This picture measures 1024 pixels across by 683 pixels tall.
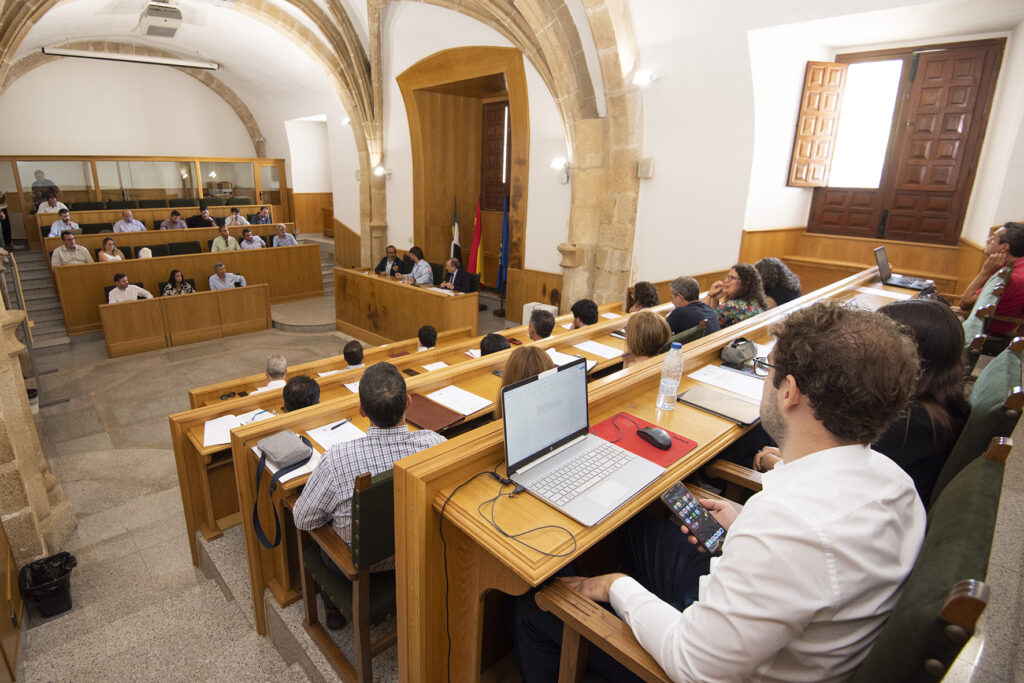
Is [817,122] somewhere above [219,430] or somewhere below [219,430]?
above

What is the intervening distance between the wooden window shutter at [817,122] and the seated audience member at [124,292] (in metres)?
8.51

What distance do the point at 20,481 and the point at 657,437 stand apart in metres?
3.31

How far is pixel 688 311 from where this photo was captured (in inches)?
146

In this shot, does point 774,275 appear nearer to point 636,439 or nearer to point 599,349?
point 599,349

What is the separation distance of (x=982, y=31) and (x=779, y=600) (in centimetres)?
739

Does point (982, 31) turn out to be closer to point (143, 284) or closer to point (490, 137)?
point (490, 137)

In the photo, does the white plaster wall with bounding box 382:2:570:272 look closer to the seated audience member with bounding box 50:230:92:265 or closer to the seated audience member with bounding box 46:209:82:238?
the seated audience member with bounding box 50:230:92:265

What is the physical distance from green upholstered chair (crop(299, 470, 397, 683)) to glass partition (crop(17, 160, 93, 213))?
12628 millimetres

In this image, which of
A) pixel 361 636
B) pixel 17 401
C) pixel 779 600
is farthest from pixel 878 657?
pixel 17 401

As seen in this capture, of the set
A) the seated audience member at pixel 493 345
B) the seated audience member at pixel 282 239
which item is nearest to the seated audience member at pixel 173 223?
the seated audience member at pixel 282 239

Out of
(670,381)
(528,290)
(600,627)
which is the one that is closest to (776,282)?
(670,381)

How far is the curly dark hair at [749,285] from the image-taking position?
13.3 feet

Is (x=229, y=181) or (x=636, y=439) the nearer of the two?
(x=636, y=439)

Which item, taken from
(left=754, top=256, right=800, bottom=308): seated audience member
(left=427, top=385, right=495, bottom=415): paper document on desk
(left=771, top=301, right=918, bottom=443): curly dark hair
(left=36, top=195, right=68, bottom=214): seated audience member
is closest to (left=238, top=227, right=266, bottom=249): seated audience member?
(left=36, top=195, right=68, bottom=214): seated audience member
